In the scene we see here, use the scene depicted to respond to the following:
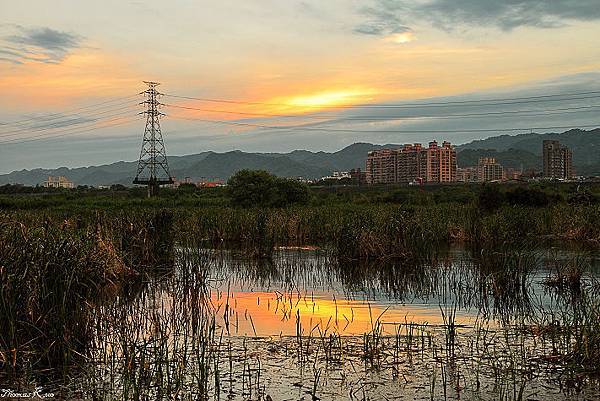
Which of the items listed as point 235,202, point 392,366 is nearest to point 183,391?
point 392,366

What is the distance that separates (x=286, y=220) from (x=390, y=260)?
8.37 meters

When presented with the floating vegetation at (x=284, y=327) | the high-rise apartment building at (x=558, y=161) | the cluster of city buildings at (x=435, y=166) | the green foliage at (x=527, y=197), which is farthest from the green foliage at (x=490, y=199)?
the high-rise apartment building at (x=558, y=161)

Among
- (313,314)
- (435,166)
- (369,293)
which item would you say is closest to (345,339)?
(313,314)

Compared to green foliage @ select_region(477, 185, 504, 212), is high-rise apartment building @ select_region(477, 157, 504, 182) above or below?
above

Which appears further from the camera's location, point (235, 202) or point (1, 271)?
point (235, 202)

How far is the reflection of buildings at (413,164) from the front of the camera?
402 feet

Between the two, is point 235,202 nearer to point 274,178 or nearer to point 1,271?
point 274,178

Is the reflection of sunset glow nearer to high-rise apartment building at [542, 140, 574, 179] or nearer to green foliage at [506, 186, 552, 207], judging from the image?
green foliage at [506, 186, 552, 207]

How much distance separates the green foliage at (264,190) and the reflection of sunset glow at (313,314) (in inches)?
1115

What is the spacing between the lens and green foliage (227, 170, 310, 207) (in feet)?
143

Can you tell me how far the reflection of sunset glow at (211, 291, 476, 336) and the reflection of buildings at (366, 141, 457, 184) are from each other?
102178 mm

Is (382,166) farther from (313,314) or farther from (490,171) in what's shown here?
(313,314)

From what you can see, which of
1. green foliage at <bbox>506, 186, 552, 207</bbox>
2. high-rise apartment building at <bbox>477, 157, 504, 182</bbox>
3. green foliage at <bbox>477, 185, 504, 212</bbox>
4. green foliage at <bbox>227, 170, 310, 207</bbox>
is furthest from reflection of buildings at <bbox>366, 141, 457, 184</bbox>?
green foliage at <bbox>477, 185, 504, 212</bbox>

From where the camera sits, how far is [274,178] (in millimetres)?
45438
